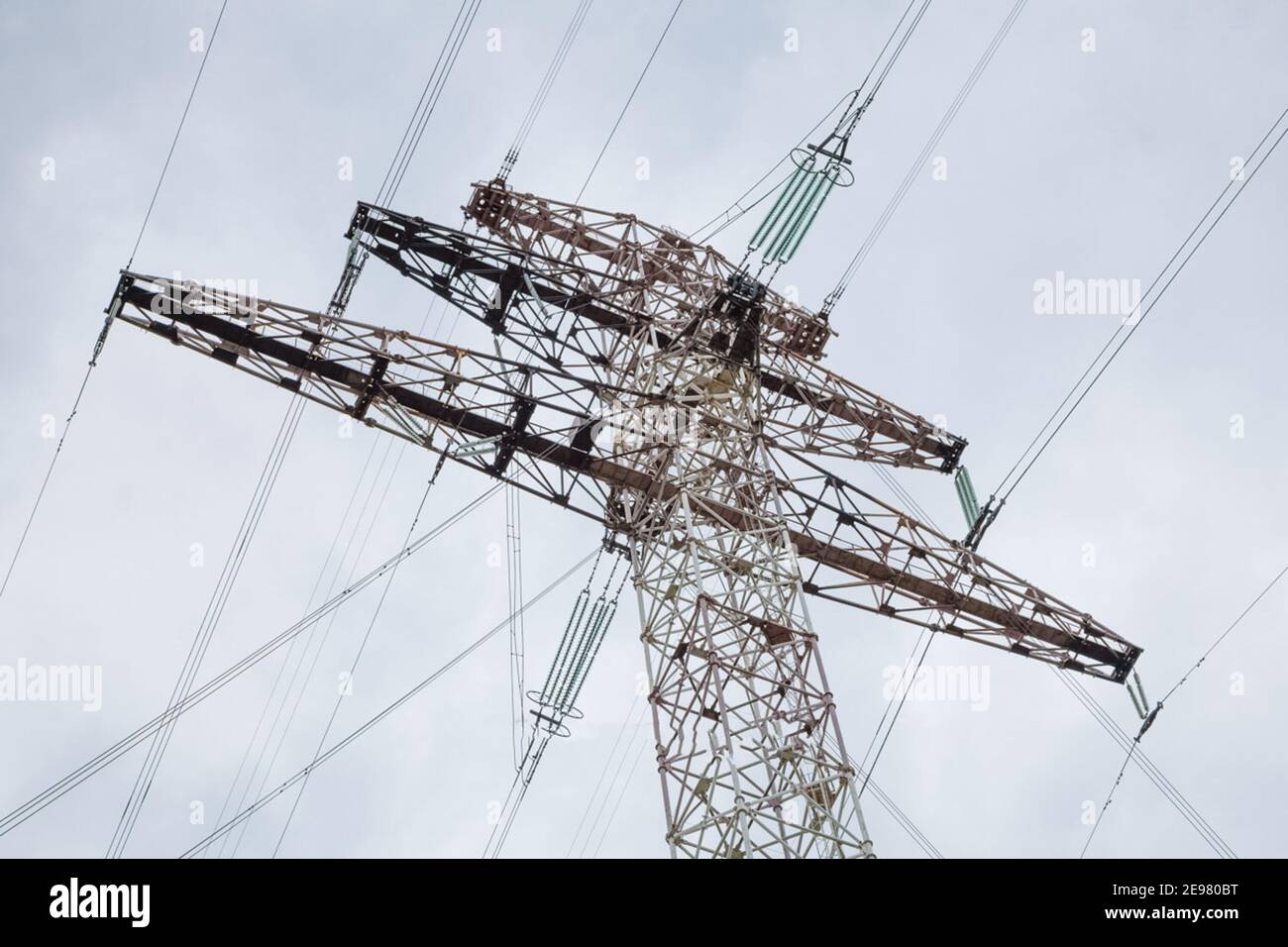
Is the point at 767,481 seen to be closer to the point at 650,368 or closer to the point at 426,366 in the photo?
the point at 650,368

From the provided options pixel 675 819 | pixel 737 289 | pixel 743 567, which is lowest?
pixel 675 819

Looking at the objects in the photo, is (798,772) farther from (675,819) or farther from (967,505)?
(967,505)

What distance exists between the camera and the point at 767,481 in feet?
68.1

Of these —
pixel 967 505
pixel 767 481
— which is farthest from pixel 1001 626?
pixel 767 481

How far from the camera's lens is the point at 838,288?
27219 mm

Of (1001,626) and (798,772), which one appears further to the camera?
(1001,626)

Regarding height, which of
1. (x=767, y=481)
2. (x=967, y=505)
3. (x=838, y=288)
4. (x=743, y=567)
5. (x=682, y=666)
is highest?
(x=838, y=288)

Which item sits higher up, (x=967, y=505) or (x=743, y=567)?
(x=967, y=505)

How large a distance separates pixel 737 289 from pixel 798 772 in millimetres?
8749

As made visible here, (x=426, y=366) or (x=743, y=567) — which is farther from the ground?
(x=426, y=366)

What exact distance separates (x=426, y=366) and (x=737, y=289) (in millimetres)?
5378
